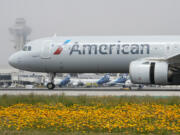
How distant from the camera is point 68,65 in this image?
79.9 feet

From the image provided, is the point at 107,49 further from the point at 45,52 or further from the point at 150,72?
the point at 45,52

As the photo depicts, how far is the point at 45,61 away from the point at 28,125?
1613 centimetres

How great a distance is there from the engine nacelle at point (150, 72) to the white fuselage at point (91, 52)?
1.70m

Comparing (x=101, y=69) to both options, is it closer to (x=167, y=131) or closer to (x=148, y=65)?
(x=148, y=65)

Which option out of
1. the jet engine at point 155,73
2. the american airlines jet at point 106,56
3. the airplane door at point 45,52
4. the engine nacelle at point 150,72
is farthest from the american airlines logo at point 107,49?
the jet engine at point 155,73

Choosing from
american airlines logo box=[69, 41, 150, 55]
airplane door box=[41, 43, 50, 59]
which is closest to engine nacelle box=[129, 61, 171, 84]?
american airlines logo box=[69, 41, 150, 55]

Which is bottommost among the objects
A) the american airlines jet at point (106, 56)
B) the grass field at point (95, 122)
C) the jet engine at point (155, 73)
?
the grass field at point (95, 122)

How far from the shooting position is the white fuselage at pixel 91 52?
23.0 m

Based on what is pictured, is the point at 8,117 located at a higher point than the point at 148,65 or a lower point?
lower

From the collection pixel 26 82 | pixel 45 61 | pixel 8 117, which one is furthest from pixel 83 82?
pixel 8 117

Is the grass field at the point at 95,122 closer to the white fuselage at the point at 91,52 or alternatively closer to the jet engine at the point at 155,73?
the jet engine at the point at 155,73

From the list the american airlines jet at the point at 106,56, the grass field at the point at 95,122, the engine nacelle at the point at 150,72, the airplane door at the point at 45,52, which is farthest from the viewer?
the airplane door at the point at 45,52

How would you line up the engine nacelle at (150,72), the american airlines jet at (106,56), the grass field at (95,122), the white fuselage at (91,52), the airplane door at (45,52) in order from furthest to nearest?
the airplane door at (45,52) < the white fuselage at (91,52) < the american airlines jet at (106,56) < the engine nacelle at (150,72) < the grass field at (95,122)

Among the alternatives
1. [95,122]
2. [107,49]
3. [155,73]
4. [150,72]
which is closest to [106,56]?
[107,49]
